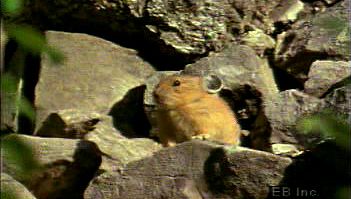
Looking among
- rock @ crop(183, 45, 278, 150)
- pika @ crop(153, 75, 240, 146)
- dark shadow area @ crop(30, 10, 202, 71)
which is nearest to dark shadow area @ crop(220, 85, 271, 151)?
rock @ crop(183, 45, 278, 150)

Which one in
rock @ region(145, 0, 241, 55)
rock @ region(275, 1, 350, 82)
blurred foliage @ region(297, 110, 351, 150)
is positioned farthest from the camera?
rock @ region(145, 0, 241, 55)

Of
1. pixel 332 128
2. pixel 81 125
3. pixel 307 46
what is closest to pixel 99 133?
pixel 81 125

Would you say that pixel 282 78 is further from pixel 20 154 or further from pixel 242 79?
pixel 20 154

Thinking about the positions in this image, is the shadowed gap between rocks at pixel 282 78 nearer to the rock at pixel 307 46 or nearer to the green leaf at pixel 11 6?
the rock at pixel 307 46

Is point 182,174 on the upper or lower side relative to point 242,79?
upper

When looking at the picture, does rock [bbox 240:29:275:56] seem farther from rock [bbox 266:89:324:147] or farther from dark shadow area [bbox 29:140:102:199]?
dark shadow area [bbox 29:140:102:199]

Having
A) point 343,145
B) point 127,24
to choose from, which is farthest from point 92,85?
point 343,145
